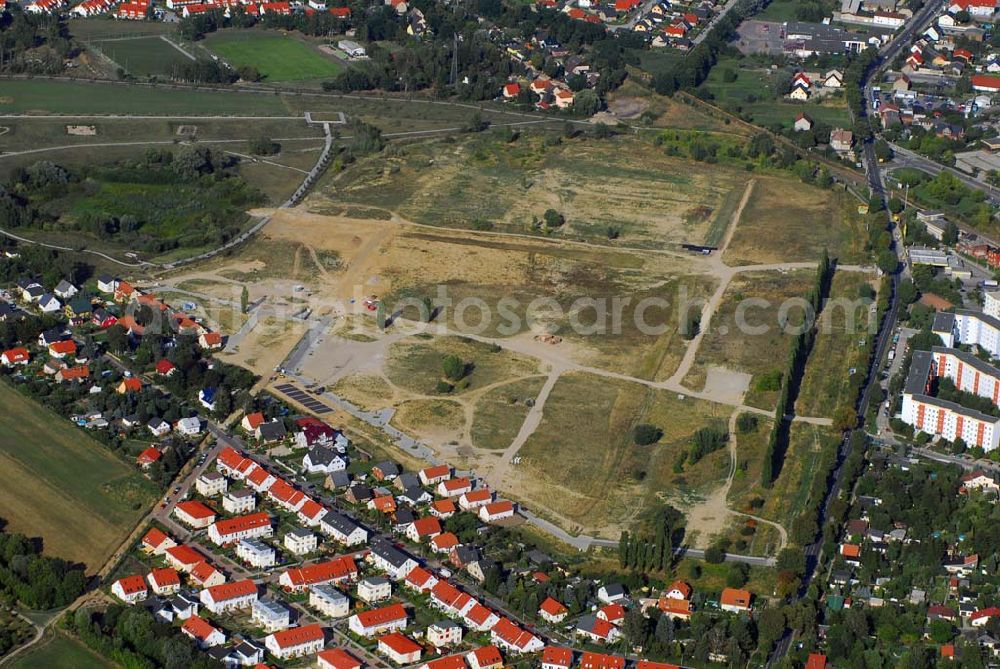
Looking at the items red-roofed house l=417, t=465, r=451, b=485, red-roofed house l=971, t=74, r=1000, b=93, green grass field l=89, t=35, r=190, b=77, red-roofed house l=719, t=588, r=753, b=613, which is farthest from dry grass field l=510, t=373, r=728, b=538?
green grass field l=89, t=35, r=190, b=77

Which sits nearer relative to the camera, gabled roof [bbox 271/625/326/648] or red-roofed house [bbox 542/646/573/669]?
red-roofed house [bbox 542/646/573/669]

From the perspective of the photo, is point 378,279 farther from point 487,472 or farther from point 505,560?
point 505,560

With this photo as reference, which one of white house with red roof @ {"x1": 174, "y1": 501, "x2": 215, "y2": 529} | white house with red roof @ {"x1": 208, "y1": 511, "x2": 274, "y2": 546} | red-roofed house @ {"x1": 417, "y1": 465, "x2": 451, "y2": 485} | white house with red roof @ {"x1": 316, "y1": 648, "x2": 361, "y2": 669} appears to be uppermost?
white house with red roof @ {"x1": 316, "y1": 648, "x2": 361, "y2": 669}

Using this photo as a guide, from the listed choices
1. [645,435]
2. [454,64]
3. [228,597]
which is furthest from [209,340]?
[454,64]

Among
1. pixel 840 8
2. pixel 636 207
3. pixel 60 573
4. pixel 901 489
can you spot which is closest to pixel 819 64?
pixel 840 8

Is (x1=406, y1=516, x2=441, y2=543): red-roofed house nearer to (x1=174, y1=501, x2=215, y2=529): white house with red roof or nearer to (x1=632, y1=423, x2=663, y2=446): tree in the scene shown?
(x1=174, y1=501, x2=215, y2=529): white house with red roof

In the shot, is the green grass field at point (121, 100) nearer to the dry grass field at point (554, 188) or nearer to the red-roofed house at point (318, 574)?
the dry grass field at point (554, 188)

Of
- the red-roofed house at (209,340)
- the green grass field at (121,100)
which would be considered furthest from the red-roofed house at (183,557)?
the green grass field at (121,100)
